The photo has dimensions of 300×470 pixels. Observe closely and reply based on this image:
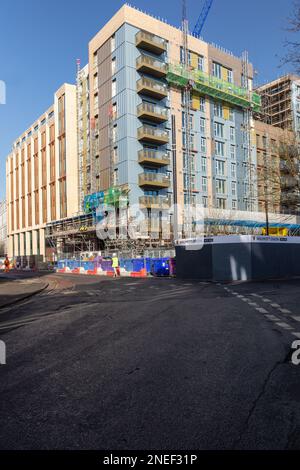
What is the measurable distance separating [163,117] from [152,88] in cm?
349

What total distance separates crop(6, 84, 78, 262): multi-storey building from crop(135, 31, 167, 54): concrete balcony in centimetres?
1627

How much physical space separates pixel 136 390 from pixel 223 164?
53.8 metres

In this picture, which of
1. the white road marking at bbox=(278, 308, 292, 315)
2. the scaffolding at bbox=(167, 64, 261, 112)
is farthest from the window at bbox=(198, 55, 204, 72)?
the white road marking at bbox=(278, 308, 292, 315)

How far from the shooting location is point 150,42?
46250 mm

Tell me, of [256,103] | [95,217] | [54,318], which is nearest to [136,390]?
[54,318]

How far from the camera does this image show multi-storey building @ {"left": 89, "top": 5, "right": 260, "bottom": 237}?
46000 mm

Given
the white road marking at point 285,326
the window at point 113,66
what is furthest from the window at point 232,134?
the white road marking at point 285,326

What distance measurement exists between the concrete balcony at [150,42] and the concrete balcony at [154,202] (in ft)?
58.3

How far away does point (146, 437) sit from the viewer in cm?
324

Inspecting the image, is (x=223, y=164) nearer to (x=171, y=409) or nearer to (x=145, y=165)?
(x=145, y=165)

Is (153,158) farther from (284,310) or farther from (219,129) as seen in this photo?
(284,310)

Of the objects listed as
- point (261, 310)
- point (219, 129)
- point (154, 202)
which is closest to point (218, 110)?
point (219, 129)

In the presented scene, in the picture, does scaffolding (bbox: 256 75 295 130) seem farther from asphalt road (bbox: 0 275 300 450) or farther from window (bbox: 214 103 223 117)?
asphalt road (bbox: 0 275 300 450)
